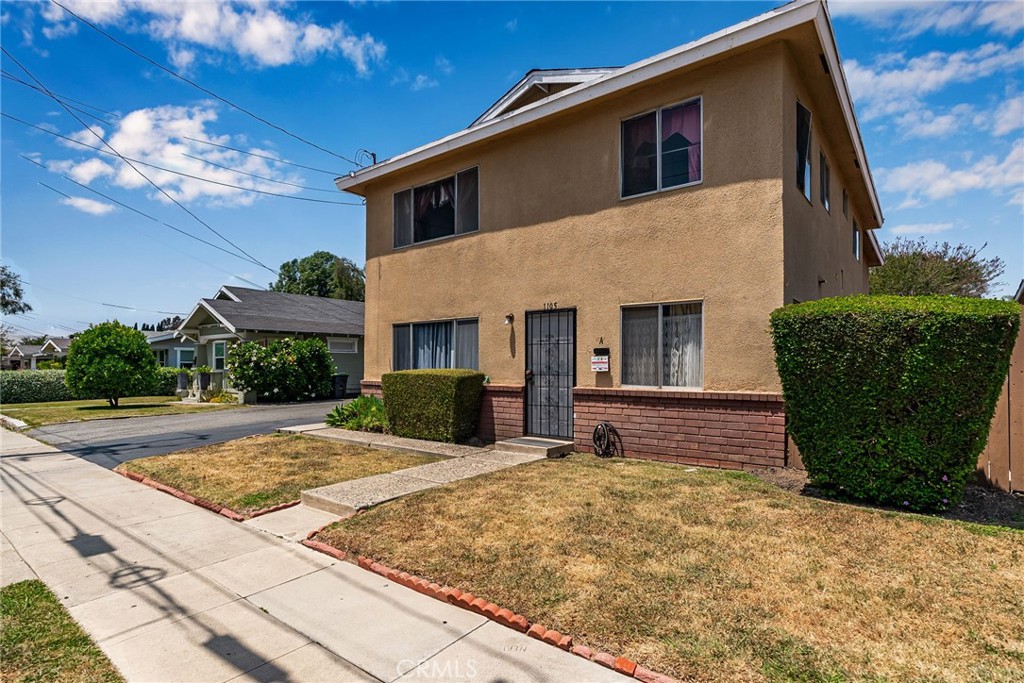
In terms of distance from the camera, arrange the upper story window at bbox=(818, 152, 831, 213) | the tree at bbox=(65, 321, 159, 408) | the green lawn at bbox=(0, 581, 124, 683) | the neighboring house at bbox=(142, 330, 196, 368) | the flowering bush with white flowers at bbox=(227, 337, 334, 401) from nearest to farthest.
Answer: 1. the green lawn at bbox=(0, 581, 124, 683)
2. the upper story window at bbox=(818, 152, 831, 213)
3. the tree at bbox=(65, 321, 159, 408)
4. the flowering bush with white flowers at bbox=(227, 337, 334, 401)
5. the neighboring house at bbox=(142, 330, 196, 368)

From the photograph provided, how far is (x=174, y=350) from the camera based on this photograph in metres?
28.8

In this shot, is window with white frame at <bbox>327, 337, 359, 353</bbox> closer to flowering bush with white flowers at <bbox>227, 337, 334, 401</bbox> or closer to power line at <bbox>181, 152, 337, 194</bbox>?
flowering bush with white flowers at <bbox>227, 337, 334, 401</bbox>

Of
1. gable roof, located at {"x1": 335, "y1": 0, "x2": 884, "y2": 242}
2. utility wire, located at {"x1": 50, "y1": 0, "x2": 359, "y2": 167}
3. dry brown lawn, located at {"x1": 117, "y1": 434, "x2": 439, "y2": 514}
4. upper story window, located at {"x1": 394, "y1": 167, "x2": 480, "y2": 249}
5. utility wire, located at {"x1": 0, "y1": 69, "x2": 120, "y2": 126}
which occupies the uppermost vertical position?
utility wire, located at {"x1": 50, "y1": 0, "x2": 359, "y2": 167}

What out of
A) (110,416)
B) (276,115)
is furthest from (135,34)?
(110,416)

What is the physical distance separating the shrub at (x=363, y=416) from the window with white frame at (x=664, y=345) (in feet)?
18.0

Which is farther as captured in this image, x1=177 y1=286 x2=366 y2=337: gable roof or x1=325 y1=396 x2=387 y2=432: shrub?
x1=177 y1=286 x2=366 y2=337: gable roof

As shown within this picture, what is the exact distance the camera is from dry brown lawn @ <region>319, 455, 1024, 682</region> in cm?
277

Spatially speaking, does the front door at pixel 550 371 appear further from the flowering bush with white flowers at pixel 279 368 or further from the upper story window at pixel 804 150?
the flowering bush with white flowers at pixel 279 368

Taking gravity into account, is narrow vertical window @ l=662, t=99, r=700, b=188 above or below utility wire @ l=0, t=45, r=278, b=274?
below

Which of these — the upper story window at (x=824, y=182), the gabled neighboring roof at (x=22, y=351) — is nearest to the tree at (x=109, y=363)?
the upper story window at (x=824, y=182)

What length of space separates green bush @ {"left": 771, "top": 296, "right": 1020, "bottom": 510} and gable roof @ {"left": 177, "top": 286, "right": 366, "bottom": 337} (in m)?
18.1

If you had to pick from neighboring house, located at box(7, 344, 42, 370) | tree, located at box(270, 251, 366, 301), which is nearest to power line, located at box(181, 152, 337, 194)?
tree, located at box(270, 251, 366, 301)

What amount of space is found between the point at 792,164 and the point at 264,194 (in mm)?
19402

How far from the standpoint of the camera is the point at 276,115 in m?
15.8
